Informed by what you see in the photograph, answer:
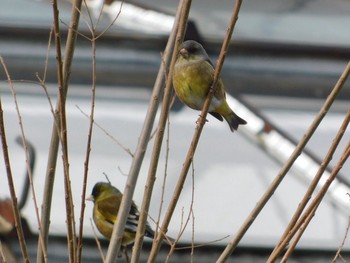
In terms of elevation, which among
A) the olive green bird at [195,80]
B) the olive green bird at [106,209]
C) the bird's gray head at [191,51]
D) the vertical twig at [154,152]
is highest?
the olive green bird at [106,209]

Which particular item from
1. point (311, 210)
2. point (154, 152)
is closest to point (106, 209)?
point (154, 152)

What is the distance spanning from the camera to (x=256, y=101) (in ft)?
19.8

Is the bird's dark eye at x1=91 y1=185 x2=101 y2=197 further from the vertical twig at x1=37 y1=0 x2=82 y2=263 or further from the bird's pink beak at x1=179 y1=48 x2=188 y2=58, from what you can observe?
the vertical twig at x1=37 y1=0 x2=82 y2=263

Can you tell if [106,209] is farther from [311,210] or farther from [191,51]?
[311,210]

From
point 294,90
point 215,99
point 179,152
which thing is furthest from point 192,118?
point 215,99

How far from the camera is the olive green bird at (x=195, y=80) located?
3.64 metres

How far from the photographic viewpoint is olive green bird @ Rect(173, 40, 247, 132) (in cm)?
364

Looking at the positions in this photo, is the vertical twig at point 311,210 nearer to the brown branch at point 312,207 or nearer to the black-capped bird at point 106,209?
the brown branch at point 312,207

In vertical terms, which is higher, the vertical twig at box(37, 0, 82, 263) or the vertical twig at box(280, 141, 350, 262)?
the vertical twig at box(37, 0, 82, 263)

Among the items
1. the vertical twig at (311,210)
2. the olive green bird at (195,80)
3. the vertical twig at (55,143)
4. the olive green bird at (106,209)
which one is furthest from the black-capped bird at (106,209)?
the vertical twig at (311,210)

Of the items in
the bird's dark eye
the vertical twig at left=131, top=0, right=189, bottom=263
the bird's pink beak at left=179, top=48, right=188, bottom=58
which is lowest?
the vertical twig at left=131, top=0, right=189, bottom=263

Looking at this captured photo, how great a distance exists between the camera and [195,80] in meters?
3.65

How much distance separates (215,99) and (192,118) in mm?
2214

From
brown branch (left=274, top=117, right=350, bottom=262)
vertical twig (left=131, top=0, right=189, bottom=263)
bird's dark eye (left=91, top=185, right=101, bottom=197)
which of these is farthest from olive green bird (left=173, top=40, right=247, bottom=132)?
bird's dark eye (left=91, top=185, right=101, bottom=197)
